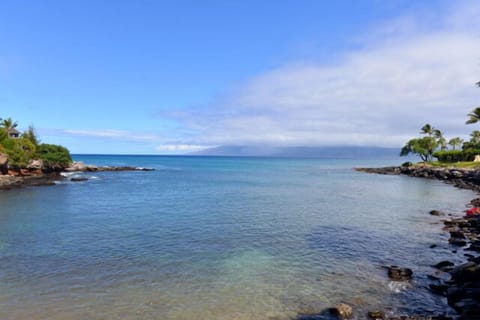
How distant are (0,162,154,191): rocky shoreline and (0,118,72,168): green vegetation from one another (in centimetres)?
172

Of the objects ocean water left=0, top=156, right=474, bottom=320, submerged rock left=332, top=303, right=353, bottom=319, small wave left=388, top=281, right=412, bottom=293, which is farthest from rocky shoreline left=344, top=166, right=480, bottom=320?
small wave left=388, top=281, right=412, bottom=293

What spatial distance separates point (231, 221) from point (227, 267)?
1174 cm

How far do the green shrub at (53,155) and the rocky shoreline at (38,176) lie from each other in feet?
6.00

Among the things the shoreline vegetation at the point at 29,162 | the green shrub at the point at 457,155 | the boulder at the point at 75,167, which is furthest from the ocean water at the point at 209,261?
the green shrub at the point at 457,155

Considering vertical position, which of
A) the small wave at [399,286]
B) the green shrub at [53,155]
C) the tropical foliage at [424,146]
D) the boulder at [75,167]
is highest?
→ the tropical foliage at [424,146]

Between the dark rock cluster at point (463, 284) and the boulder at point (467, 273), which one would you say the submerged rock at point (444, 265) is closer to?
the dark rock cluster at point (463, 284)

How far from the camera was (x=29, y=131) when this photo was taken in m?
86.7

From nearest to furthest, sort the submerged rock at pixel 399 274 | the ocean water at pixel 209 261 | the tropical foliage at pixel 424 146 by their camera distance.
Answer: the ocean water at pixel 209 261 < the submerged rock at pixel 399 274 < the tropical foliage at pixel 424 146

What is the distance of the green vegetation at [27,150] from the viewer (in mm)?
65125

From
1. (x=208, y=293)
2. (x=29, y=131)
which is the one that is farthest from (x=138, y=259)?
(x=29, y=131)

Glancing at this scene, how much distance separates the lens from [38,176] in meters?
72.6

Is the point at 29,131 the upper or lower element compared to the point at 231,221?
upper

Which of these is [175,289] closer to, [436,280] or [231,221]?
[436,280]

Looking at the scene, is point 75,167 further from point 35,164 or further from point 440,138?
point 440,138
